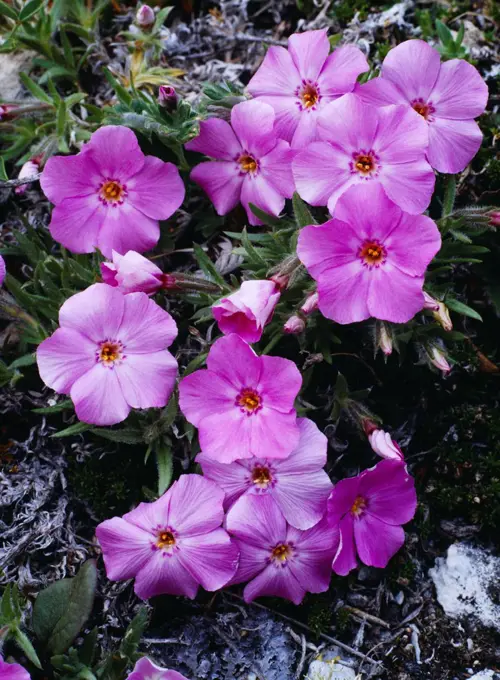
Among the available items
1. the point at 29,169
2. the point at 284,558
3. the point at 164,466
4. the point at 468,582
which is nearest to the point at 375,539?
the point at 284,558

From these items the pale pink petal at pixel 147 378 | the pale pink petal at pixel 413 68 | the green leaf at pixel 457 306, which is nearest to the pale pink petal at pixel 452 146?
the pale pink petal at pixel 413 68

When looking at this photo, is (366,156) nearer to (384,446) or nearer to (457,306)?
(457,306)

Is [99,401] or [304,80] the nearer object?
[99,401]

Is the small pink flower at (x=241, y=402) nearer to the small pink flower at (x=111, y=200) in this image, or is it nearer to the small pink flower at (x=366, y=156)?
the small pink flower at (x=366, y=156)

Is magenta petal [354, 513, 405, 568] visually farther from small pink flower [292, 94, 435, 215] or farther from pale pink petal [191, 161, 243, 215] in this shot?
pale pink petal [191, 161, 243, 215]

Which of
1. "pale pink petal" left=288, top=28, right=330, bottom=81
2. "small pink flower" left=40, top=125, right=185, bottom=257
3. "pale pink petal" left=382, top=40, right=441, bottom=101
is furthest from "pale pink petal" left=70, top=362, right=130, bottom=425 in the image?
"pale pink petal" left=382, top=40, right=441, bottom=101

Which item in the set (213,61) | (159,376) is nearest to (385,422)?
(159,376)
